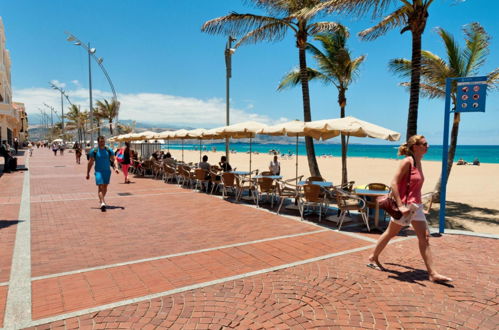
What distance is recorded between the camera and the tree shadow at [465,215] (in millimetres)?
7980

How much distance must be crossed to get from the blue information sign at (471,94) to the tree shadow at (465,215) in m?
2.94

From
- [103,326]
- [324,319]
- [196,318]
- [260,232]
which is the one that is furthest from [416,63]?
[103,326]

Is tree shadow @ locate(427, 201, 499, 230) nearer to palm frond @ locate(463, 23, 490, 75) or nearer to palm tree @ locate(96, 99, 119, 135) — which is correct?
palm frond @ locate(463, 23, 490, 75)

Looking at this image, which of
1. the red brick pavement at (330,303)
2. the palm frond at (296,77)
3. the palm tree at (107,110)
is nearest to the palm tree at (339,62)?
the palm frond at (296,77)

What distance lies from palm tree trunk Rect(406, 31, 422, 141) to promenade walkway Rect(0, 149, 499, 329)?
3.33m

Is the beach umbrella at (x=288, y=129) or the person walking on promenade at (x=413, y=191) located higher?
the beach umbrella at (x=288, y=129)

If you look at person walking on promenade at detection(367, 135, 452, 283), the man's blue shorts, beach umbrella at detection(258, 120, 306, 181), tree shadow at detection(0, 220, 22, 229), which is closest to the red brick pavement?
person walking on promenade at detection(367, 135, 452, 283)

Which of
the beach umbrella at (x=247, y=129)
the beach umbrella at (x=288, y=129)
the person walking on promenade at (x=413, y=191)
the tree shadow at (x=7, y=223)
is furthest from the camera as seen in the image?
the beach umbrella at (x=247, y=129)

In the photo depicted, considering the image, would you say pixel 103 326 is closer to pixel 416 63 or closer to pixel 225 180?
pixel 225 180

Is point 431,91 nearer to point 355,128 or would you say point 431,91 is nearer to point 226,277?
point 355,128

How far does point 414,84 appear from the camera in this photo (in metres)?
8.54

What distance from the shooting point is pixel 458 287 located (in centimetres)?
388

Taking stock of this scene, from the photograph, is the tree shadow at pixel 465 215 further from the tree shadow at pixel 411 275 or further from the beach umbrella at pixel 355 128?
the tree shadow at pixel 411 275

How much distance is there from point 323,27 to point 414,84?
3.91 metres
